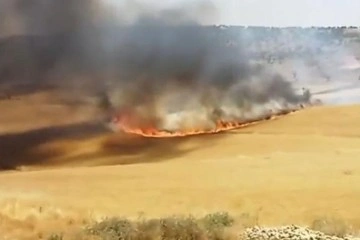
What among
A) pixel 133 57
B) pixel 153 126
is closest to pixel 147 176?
pixel 153 126

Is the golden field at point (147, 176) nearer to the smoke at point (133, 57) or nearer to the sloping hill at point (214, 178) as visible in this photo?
the sloping hill at point (214, 178)

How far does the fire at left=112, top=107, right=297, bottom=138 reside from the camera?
222 inches

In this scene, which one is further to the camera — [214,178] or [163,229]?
[214,178]

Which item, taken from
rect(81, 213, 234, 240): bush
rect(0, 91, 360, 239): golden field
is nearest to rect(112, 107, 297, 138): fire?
rect(0, 91, 360, 239): golden field

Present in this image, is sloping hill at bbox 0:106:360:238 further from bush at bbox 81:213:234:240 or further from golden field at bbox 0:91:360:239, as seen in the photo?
bush at bbox 81:213:234:240

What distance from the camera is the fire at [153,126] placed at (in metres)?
5.64

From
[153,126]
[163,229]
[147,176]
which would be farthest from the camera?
[153,126]

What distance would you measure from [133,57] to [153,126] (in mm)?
538

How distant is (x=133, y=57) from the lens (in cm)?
559

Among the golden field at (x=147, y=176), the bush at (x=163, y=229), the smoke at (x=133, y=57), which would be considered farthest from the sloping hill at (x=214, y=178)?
the smoke at (x=133, y=57)

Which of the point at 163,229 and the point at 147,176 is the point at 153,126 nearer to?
the point at 147,176

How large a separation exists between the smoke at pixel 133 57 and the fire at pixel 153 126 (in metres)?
0.06

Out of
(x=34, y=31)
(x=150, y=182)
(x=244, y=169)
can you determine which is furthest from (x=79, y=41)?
(x=244, y=169)

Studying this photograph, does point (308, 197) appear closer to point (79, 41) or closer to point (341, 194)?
point (341, 194)
